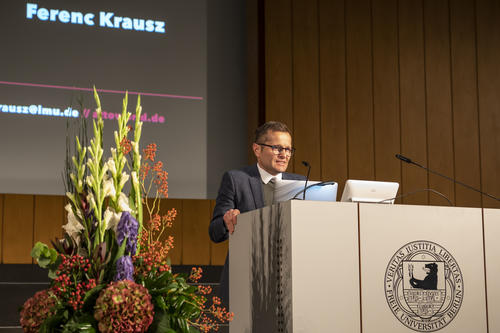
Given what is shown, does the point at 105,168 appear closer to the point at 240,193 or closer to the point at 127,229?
the point at 127,229

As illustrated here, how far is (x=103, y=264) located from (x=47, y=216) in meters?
4.22

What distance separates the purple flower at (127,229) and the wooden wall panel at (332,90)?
449cm

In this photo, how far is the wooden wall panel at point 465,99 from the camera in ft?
19.4

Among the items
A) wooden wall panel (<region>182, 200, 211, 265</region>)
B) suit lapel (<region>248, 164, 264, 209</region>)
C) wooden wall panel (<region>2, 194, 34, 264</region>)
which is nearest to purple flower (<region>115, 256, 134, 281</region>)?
suit lapel (<region>248, 164, 264, 209</region>)

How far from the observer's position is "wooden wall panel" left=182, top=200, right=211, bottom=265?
Answer: 5430 millimetres

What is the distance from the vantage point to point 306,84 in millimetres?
5680

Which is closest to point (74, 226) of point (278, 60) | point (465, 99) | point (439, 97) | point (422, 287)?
point (422, 287)

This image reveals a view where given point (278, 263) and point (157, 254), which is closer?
point (157, 254)

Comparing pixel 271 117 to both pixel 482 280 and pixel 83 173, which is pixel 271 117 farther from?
pixel 83 173

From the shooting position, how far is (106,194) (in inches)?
47.3

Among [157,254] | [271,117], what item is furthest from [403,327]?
[271,117]

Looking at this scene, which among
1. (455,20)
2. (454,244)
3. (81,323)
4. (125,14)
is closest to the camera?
(81,323)

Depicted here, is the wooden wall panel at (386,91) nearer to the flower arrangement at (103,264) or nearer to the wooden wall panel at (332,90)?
Result: the wooden wall panel at (332,90)

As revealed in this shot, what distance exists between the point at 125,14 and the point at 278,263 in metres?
3.95
